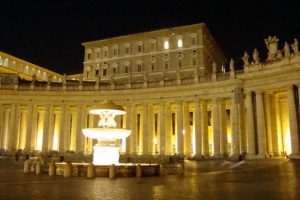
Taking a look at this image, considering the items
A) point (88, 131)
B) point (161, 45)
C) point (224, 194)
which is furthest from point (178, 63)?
point (224, 194)

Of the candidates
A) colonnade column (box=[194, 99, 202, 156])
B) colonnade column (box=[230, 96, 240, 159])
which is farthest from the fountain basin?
colonnade column (box=[194, 99, 202, 156])

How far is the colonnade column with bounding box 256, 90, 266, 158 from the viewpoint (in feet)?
Result: 153

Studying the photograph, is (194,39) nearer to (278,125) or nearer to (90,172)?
(278,125)

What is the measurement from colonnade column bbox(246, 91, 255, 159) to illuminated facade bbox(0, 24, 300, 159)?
5.6 inches

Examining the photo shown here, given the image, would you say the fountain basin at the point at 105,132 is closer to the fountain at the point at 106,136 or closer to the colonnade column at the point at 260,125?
the fountain at the point at 106,136

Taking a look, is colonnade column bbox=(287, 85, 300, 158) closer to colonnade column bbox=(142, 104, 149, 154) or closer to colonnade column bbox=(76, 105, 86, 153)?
colonnade column bbox=(142, 104, 149, 154)

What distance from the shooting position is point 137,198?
Answer: 1346 centimetres

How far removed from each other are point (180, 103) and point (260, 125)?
1502cm

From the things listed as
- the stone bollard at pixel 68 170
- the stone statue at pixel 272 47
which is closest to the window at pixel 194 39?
the stone statue at pixel 272 47

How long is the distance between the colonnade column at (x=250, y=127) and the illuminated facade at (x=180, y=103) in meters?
0.14

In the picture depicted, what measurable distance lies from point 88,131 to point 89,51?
73404mm

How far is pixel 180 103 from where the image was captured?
5759 cm

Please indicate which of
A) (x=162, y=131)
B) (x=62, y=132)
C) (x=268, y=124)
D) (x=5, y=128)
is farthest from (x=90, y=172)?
(x=5, y=128)

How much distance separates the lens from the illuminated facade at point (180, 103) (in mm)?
47875
